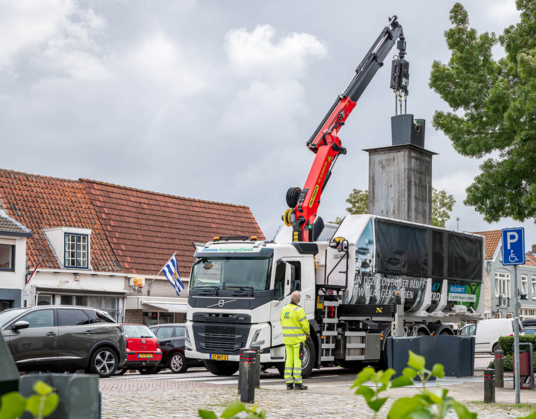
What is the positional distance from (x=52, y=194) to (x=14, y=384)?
29.6 meters

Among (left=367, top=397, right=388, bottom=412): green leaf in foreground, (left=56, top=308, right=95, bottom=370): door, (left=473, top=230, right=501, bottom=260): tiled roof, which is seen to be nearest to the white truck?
(left=56, top=308, right=95, bottom=370): door

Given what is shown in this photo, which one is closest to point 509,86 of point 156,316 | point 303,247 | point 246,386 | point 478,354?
point 303,247

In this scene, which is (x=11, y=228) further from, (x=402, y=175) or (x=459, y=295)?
(x=459, y=295)

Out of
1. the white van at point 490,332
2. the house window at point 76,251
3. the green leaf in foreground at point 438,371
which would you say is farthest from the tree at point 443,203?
the green leaf in foreground at point 438,371

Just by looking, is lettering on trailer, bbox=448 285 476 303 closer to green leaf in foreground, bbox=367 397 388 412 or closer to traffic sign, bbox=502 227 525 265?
traffic sign, bbox=502 227 525 265

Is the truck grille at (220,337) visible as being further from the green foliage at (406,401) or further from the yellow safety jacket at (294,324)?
the green foliage at (406,401)

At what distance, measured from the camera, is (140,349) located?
19.5 m

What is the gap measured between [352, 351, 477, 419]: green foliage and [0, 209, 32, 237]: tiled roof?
86.2 feet

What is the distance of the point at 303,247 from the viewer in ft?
56.0

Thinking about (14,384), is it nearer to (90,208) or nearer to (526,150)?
Result: (526,150)

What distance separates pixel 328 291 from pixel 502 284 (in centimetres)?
5179

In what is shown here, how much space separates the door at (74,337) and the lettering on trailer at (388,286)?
20.0 ft

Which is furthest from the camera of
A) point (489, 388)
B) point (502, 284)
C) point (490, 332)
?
point (502, 284)

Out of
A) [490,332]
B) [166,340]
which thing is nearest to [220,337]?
[166,340]
